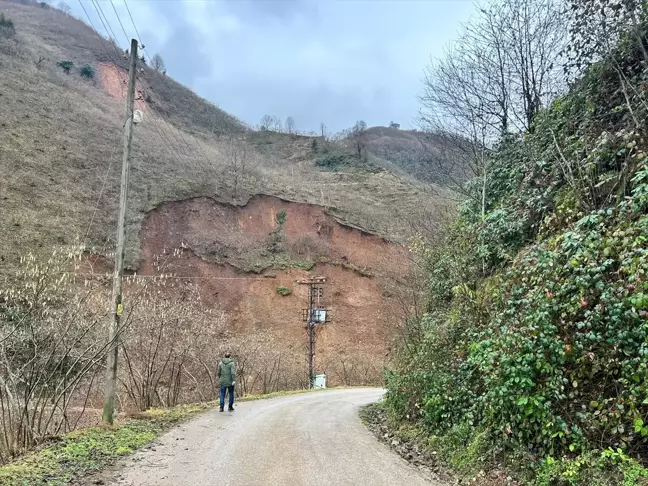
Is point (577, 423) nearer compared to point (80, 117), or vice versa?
point (577, 423)

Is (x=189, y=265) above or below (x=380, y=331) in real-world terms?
above

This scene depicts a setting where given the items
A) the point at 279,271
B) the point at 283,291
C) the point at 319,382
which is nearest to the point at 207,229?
the point at 279,271

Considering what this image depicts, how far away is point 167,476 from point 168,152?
44.6 m

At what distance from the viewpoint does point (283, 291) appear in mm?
39281

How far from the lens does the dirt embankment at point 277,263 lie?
36469mm

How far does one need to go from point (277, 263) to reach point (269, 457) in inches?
1285

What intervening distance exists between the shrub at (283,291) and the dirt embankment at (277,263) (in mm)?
269

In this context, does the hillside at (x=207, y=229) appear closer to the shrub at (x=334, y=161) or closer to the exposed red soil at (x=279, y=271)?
the exposed red soil at (x=279, y=271)

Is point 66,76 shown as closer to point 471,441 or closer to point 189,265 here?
point 189,265

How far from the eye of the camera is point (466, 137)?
14102 millimetres

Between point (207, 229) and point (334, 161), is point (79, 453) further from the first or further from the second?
point (334, 161)

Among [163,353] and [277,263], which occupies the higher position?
[277,263]

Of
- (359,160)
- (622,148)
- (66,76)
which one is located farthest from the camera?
(359,160)

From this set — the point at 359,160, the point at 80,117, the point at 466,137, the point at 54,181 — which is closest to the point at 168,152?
the point at 80,117
